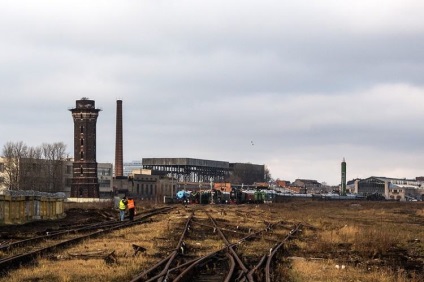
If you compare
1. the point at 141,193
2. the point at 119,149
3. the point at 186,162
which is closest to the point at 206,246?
the point at 119,149

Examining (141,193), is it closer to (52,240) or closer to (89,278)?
(52,240)

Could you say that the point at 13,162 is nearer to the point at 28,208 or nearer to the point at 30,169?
the point at 30,169

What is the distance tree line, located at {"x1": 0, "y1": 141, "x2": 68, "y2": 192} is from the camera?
111 metres

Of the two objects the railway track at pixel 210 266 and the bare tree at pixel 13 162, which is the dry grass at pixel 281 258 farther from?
the bare tree at pixel 13 162

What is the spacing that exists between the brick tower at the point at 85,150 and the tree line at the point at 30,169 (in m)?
10.2

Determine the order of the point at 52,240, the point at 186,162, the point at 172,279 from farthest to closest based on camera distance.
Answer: the point at 186,162, the point at 52,240, the point at 172,279

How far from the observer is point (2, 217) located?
29469 millimetres

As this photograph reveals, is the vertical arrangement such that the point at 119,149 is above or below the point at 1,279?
above

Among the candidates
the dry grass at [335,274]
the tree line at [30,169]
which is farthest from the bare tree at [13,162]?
the dry grass at [335,274]

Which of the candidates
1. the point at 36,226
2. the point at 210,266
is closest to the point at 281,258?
the point at 210,266

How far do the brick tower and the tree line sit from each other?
33.4 ft

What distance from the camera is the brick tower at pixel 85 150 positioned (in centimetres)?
10562

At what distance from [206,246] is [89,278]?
7.66m

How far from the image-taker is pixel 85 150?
105m
